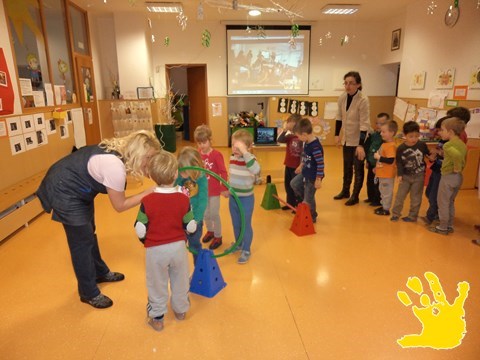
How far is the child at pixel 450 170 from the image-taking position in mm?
3248

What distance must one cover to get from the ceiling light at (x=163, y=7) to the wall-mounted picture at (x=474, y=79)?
16.5ft

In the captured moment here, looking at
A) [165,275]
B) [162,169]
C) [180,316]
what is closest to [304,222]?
[180,316]

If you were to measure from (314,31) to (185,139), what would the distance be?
14.9 feet

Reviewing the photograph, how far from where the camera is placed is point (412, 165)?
11.8ft

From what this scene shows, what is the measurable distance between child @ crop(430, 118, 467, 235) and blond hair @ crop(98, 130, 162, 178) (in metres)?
2.84

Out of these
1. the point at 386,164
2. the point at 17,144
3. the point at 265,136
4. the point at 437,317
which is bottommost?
the point at 437,317

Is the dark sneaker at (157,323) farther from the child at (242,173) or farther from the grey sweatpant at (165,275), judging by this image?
the child at (242,173)

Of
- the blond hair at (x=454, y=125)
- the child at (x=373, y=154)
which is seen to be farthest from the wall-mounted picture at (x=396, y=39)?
the blond hair at (x=454, y=125)

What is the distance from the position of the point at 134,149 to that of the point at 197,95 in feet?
24.3

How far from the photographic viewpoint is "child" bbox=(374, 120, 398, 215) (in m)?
3.77

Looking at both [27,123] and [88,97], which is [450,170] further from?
[88,97]

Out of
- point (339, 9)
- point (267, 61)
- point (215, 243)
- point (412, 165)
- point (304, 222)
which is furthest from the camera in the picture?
point (267, 61)

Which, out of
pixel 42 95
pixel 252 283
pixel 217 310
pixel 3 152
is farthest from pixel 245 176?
pixel 42 95

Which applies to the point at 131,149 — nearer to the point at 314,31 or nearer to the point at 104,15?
the point at 104,15
